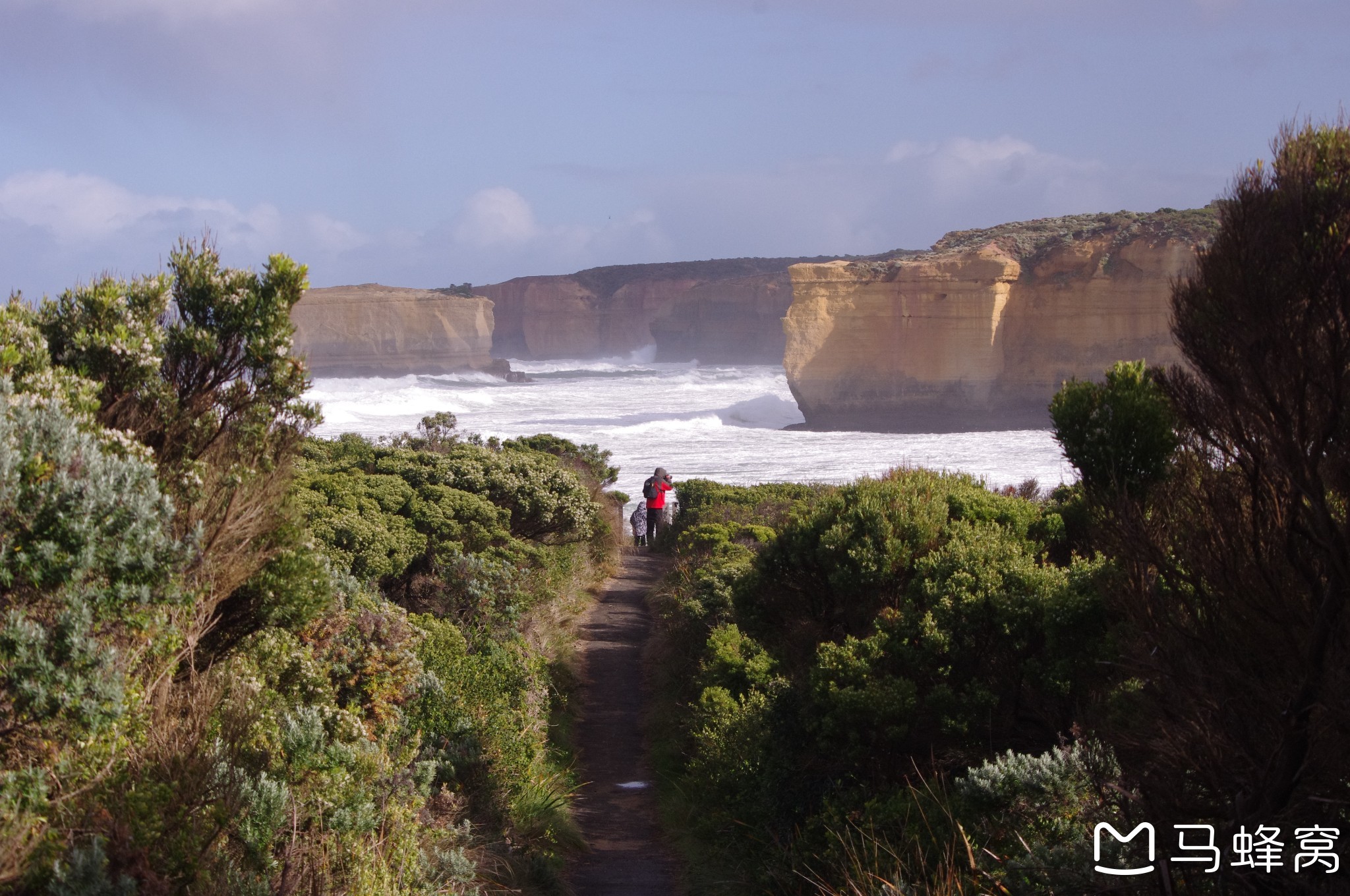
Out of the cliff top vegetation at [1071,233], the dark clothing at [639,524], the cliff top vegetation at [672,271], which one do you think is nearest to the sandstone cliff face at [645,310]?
the cliff top vegetation at [672,271]

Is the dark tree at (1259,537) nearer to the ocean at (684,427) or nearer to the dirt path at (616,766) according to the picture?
the dirt path at (616,766)

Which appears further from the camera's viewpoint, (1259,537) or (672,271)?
(672,271)

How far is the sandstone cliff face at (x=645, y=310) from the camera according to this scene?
12769 centimetres

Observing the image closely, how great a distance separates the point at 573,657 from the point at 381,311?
86919mm

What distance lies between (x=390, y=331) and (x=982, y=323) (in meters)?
61.5

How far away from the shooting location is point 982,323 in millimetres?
50344


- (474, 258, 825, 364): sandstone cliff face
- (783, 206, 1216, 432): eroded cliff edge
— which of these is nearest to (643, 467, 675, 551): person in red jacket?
(783, 206, 1216, 432): eroded cliff edge

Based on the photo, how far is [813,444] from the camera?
1818 inches

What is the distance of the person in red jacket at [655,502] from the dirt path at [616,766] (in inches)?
172

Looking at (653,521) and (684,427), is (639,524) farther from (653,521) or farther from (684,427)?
(684,427)

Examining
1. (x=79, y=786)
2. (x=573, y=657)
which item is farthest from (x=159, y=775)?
(x=573, y=657)

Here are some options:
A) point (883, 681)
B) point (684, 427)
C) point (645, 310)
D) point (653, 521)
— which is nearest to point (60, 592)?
point (883, 681)

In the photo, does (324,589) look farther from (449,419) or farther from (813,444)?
(813,444)

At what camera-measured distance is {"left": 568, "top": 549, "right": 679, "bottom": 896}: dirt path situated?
8570mm
